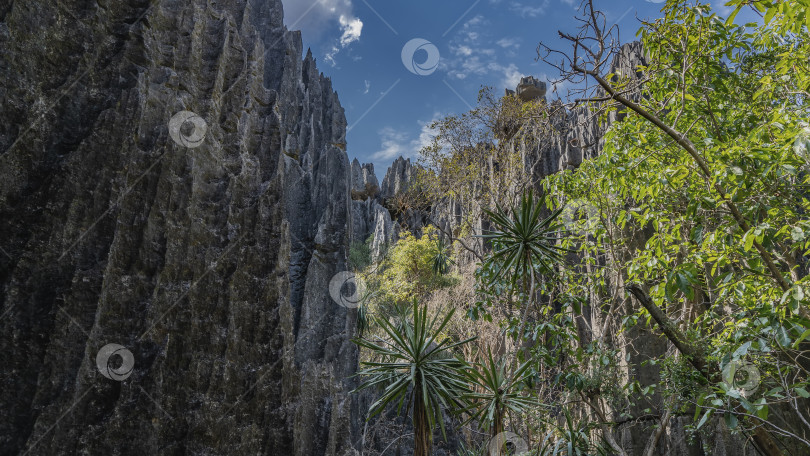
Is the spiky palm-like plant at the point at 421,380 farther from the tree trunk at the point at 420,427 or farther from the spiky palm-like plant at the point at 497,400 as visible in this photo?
the spiky palm-like plant at the point at 497,400

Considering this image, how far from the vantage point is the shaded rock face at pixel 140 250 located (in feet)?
16.7

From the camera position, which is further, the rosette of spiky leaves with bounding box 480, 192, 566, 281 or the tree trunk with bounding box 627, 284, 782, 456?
the rosette of spiky leaves with bounding box 480, 192, 566, 281

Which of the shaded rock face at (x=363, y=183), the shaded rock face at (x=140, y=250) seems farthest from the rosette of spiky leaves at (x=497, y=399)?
the shaded rock face at (x=363, y=183)

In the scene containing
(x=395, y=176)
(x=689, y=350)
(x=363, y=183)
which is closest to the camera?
(x=689, y=350)

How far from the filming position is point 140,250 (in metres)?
6.14

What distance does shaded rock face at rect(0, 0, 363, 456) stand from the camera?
508 cm

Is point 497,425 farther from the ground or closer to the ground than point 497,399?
closer to the ground

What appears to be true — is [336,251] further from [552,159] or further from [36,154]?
[36,154]

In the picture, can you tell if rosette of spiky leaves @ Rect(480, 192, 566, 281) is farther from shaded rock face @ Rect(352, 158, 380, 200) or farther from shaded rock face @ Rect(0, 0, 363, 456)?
shaded rock face @ Rect(352, 158, 380, 200)

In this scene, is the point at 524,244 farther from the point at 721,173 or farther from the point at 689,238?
the point at 721,173

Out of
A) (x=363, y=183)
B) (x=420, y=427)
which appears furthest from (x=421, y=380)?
(x=363, y=183)

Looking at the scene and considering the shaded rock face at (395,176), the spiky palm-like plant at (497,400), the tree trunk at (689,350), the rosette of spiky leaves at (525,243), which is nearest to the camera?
the tree trunk at (689,350)

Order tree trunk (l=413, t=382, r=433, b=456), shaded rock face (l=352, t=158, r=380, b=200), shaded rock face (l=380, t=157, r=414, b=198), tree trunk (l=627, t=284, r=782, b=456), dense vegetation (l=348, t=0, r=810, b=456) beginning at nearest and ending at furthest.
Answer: dense vegetation (l=348, t=0, r=810, b=456) → tree trunk (l=627, t=284, r=782, b=456) → tree trunk (l=413, t=382, r=433, b=456) → shaded rock face (l=352, t=158, r=380, b=200) → shaded rock face (l=380, t=157, r=414, b=198)

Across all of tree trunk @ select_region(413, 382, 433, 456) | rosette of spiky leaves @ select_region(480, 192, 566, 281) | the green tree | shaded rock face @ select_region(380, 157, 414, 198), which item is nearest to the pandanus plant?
rosette of spiky leaves @ select_region(480, 192, 566, 281)
